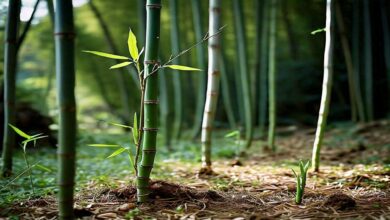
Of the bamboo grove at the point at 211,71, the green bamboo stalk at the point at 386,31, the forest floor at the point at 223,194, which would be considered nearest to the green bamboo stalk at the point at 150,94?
the bamboo grove at the point at 211,71

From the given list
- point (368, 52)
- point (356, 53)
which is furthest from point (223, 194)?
point (356, 53)

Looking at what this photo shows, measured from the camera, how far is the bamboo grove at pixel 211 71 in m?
1.68

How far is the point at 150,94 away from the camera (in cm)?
170

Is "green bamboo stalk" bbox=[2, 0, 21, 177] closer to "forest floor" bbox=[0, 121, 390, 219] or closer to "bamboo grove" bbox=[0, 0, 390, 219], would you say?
"bamboo grove" bbox=[0, 0, 390, 219]

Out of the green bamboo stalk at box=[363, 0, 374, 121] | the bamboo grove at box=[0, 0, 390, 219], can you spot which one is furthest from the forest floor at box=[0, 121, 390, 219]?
the green bamboo stalk at box=[363, 0, 374, 121]

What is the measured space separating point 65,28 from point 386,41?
663 centimetres

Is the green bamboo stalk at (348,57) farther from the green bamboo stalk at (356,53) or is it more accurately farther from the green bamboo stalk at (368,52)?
the green bamboo stalk at (368,52)

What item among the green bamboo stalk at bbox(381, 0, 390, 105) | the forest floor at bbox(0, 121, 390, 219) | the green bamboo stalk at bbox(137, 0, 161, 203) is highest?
the green bamboo stalk at bbox(381, 0, 390, 105)

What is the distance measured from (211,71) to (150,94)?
1079 millimetres

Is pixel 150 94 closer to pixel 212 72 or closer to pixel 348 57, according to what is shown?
pixel 212 72

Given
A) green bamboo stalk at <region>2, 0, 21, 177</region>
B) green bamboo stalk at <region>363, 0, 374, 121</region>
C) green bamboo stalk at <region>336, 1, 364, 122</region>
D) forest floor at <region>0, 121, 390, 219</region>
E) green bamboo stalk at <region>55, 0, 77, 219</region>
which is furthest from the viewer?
green bamboo stalk at <region>363, 0, 374, 121</region>

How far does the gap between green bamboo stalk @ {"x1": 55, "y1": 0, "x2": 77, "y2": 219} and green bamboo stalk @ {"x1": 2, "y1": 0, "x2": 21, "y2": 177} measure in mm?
1394

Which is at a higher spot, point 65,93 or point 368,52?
point 368,52

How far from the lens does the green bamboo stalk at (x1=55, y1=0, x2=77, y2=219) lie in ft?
4.42
